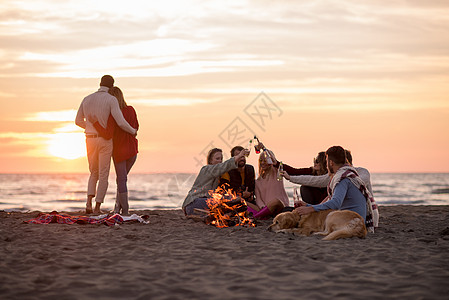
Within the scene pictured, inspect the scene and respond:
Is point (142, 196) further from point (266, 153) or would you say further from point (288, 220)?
point (288, 220)

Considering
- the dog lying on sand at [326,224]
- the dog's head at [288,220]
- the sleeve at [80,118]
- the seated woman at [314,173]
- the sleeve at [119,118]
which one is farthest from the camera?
the sleeve at [80,118]

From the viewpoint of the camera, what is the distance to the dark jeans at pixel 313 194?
26.6 ft

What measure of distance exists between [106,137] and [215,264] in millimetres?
4349

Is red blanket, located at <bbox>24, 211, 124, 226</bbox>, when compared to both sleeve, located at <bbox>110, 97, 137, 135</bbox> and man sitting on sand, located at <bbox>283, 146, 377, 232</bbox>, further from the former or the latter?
man sitting on sand, located at <bbox>283, 146, 377, 232</bbox>

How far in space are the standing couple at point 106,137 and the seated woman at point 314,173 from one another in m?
2.70

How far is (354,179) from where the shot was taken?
638cm

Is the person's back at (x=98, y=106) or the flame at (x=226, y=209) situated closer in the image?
the flame at (x=226, y=209)

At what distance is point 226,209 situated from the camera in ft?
25.2

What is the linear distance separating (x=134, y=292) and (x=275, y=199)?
4551mm

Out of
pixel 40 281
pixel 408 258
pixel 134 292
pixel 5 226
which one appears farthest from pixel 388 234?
pixel 5 226

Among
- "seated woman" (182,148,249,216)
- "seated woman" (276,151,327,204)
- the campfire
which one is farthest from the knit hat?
"seated woman" (276,151,327,204)

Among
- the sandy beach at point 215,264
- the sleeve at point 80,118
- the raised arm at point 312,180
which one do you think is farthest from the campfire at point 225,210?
the sleeve at point 80,118

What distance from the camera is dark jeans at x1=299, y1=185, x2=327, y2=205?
319 inches

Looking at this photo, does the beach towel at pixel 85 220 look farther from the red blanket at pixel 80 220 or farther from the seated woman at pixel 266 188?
Answer: the seated woman at pixel 266 188
